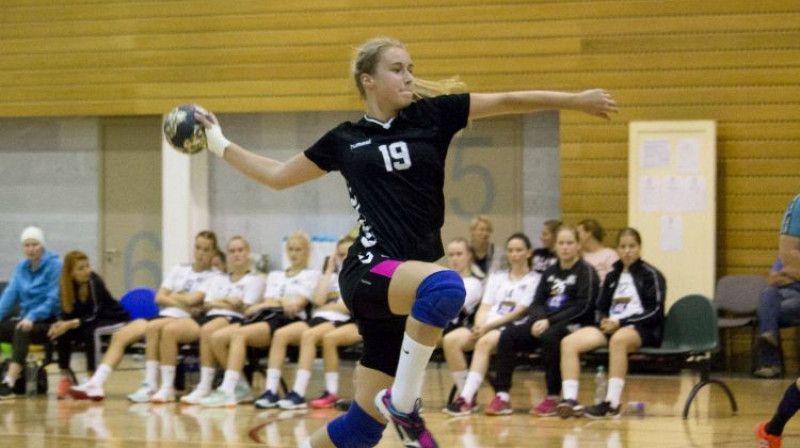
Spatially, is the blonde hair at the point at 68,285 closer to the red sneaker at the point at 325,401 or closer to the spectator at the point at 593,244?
the red sneaker at the point at 325,401

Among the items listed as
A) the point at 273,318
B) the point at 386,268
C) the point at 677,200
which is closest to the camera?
the point at 386,268

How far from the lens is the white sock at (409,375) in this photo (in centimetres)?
399

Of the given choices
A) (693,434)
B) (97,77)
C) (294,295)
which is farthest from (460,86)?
(97,77)

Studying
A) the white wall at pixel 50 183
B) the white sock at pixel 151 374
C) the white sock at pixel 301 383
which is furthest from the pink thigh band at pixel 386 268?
the white wall at pixel 50 183

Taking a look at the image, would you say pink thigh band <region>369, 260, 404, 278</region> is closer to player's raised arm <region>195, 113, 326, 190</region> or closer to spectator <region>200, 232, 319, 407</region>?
player's raised arm <region>195, 113, 326, 190</region>

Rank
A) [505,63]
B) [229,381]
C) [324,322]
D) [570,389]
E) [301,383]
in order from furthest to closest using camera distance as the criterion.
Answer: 1. [505,63]
2. [324,322]
3. [229,381]
4. [301,383]
5. [570,389]

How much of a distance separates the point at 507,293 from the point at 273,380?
1.81 m

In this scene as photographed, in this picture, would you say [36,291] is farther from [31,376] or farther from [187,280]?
[187,280]

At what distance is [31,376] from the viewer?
9758mm

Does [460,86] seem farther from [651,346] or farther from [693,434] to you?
[651,346]

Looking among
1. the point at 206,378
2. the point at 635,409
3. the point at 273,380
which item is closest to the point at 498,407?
the point at 635,409

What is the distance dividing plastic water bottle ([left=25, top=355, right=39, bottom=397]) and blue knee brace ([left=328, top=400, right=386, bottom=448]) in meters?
5.96

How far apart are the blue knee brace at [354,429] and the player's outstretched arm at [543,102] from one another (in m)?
1.14

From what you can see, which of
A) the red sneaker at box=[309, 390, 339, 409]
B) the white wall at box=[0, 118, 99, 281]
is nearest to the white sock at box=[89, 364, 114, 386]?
the red sneaker at box=[309, 390, 339, 409]
